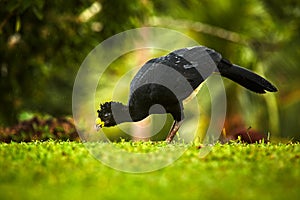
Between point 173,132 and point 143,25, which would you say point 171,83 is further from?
point 143,25

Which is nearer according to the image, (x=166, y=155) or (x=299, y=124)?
(x=166, y=155)

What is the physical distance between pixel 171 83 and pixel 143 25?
16.2ft

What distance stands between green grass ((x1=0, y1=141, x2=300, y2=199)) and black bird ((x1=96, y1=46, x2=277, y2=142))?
1327mm

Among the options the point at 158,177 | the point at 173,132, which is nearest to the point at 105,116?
the point at 173,132

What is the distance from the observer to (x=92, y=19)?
1043 cm

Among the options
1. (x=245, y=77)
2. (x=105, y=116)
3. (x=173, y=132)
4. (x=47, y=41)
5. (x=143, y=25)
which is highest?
(x=143, y=25)

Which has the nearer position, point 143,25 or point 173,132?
point 173,132

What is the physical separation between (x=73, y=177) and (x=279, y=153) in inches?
77.4

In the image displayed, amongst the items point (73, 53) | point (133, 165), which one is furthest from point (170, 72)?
point (73, 53)

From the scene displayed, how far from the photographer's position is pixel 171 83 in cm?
634

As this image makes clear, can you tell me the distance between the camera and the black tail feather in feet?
22.0

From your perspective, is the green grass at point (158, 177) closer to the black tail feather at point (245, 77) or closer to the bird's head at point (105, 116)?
the bird's head at point (105, 116)

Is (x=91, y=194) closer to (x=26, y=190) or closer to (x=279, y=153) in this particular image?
(x=26, y=190)

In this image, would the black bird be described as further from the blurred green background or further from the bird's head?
the blurred green background
